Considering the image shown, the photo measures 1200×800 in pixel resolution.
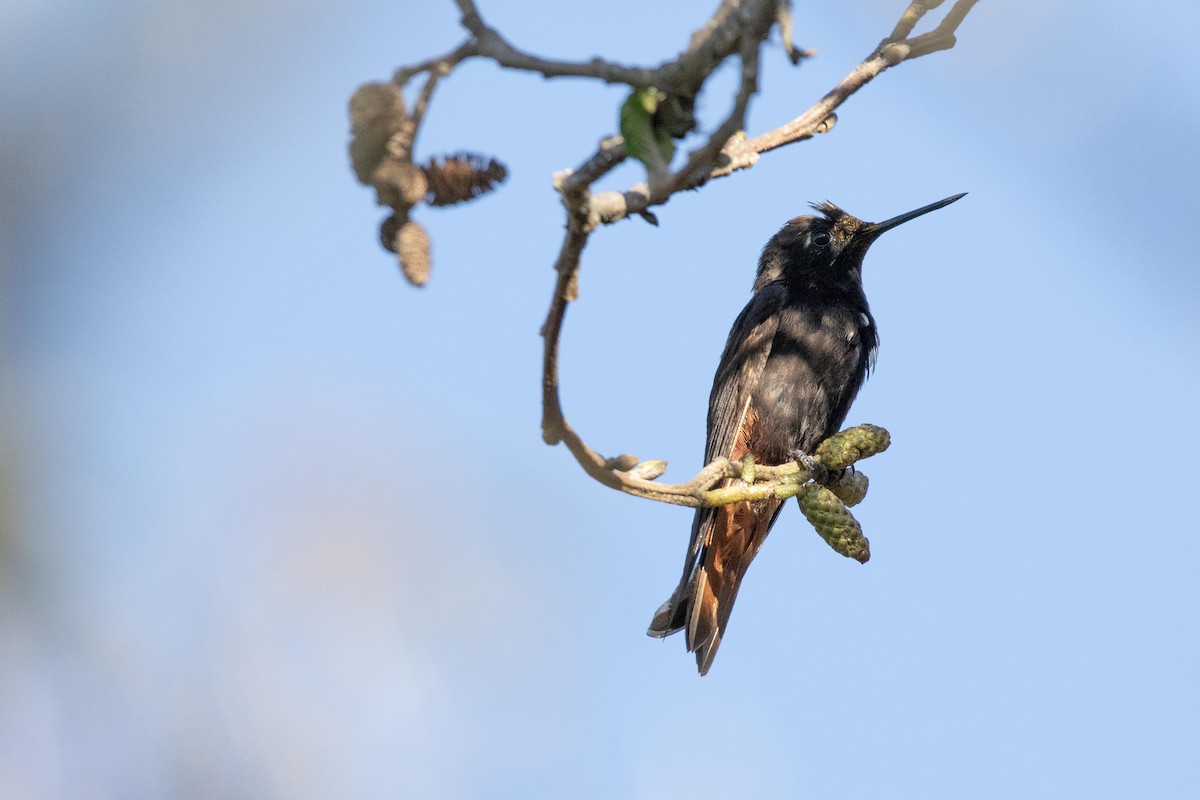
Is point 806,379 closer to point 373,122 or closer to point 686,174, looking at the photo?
point 686,174

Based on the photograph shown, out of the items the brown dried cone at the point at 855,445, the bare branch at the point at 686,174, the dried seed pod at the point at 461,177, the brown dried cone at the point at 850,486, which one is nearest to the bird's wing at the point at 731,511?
the brown dried cone at the point at 850,486

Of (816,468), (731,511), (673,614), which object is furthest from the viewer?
(731,511)

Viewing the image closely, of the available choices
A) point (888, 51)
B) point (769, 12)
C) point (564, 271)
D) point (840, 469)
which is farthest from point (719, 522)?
point (769, 12)

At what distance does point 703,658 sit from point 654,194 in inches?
115

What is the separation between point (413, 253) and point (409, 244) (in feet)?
0.06

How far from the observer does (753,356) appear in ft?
18.2

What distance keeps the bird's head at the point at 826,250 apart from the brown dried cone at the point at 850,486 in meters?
2.06

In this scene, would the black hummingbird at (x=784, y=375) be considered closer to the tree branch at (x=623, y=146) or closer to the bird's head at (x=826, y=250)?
the bird's head at (x=826, y=250)

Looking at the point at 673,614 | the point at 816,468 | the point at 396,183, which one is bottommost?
the point at 673,614

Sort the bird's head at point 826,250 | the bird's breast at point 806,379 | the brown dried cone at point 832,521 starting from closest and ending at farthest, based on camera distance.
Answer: the brown dried cone at point 832,521
the bird's breast at point 806,379
the bird's head at point 826,250

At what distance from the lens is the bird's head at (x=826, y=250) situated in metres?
5.88

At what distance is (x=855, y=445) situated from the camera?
3566 mm

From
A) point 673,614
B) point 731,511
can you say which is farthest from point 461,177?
point 731,511

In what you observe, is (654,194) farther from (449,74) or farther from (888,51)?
(888,51)
